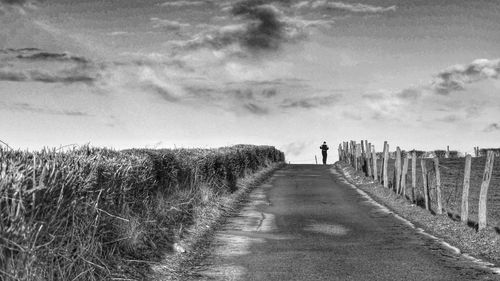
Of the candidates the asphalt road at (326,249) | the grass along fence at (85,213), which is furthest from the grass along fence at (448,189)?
the grass along fence at (85,213)

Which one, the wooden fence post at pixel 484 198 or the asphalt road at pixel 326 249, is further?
the wooden fence post at pixel 484 198

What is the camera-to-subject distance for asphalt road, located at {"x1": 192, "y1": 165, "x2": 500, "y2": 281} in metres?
9.41

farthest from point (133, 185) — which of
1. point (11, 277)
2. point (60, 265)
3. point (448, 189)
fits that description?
point (448, 189)

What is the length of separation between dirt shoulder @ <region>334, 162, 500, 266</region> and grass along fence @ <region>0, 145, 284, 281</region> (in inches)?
227

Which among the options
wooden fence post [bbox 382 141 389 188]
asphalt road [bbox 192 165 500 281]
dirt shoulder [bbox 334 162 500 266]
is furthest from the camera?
wooden fence post [bbox 382 141 389 188]

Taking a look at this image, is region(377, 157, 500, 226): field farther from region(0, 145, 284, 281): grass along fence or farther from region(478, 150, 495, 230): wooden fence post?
region(0, 145, 284, 281): grass along fence

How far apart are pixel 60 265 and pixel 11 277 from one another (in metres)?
1.29

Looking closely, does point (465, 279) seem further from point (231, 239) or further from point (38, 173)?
point (38, 173)

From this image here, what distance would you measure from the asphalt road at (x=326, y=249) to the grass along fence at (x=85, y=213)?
1.22 metres

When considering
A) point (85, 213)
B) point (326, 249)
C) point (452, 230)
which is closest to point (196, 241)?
point (326, 249)

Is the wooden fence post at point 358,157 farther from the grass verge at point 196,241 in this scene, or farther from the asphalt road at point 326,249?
the asphalt road at point 326,249

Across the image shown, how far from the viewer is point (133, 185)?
437 inches

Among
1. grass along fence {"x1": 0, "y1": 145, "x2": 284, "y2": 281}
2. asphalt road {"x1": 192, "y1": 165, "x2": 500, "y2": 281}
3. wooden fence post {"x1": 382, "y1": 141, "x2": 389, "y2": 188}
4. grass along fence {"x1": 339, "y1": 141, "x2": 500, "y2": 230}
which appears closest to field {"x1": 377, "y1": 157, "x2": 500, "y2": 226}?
grass along fence {"x1": 339, "y1": 141, "x2": 500, "y2": 230}

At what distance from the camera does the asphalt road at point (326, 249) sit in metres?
9.41
